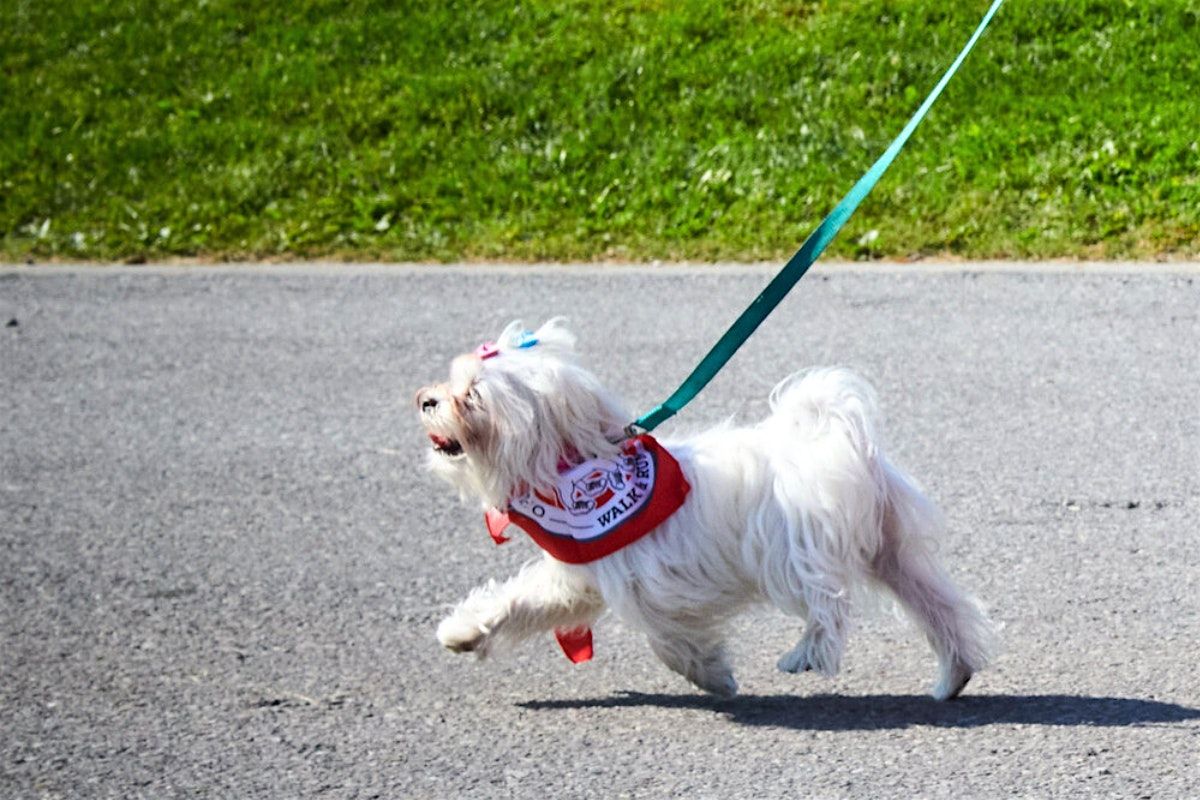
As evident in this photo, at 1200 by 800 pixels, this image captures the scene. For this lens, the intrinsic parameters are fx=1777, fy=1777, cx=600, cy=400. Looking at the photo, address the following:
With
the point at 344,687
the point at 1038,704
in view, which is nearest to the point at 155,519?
the point at 344,687

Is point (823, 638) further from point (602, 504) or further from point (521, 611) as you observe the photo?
point (521, 611)

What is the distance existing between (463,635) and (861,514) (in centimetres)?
115

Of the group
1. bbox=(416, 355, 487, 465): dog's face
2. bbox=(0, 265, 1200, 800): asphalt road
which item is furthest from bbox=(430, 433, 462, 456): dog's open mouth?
bbox=(0, 265, 1200, 800): asphalt road

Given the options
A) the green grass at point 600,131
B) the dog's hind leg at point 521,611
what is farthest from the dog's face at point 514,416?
the green grass at point 600,131

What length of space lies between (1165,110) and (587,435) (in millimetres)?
7015

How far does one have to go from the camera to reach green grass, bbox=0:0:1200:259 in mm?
9859

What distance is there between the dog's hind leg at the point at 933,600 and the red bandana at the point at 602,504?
0.56 m

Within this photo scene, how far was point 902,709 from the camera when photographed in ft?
15.1

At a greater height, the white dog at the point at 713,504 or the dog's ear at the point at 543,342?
the dog's ear at the point at 543,342

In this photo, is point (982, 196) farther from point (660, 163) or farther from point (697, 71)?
point (697, 71)

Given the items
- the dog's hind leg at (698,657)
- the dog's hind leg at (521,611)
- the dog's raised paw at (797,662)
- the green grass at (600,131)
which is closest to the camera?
the dog's raised paw at (797,662)

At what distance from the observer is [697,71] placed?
1195 cm

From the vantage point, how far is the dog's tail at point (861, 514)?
14.5 ft

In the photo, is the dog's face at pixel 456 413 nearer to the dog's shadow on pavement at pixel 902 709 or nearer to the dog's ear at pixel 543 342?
the dog's ear at pixel 543 342
